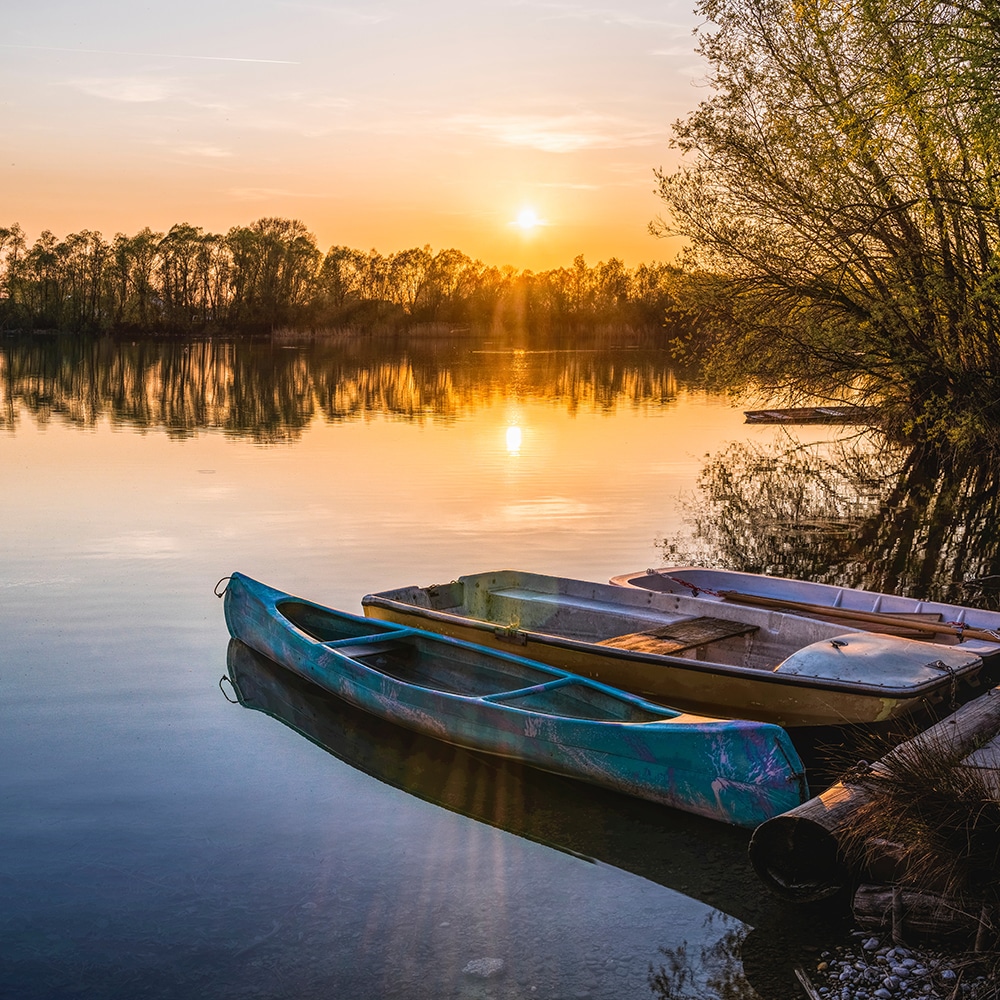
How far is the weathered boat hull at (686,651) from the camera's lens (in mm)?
8102

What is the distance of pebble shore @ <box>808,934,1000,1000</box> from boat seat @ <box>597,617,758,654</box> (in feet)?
12.4

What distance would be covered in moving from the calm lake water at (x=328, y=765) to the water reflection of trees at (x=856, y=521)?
0.38 ft

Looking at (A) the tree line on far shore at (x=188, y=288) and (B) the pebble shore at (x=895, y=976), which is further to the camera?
(A) the tree line on far shore at (x=188, y=288)

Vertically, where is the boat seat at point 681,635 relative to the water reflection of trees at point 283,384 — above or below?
below

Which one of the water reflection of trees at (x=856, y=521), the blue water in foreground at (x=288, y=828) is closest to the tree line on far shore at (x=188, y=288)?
the water reflection of trees at (x=856, y=521)

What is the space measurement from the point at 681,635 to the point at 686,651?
327mm

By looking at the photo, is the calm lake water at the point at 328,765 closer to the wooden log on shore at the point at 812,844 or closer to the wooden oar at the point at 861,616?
the wooden log on shore at the point at 812,844

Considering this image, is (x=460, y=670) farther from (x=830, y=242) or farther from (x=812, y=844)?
(x=830, y=242)

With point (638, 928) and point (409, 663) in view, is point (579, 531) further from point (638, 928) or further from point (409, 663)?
point (638, 928)

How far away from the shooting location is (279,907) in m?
6.25

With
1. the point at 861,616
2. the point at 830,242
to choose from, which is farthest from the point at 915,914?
the point at 830,242

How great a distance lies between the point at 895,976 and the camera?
5.20 meters

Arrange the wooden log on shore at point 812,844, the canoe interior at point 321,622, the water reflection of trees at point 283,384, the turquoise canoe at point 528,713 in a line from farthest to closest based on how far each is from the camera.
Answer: the water reflection of trees at point 283,384
the canoe interior at point 321,622
the turquoise canoe at point 528,713
the wooden log on shore at point 812,844

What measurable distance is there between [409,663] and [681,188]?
17323mm
